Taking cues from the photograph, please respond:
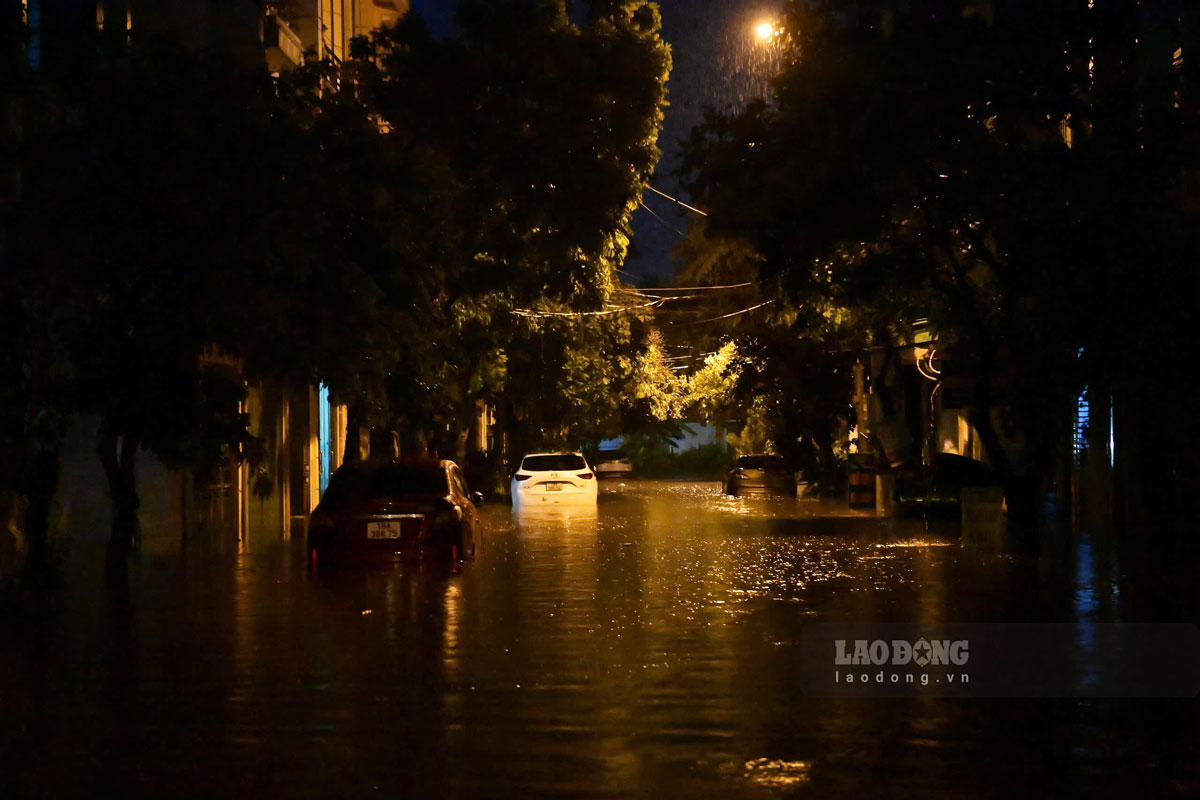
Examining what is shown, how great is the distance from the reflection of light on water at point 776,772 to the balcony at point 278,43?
22521 mm

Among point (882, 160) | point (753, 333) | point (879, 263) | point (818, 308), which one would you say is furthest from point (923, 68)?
point (753, 333)

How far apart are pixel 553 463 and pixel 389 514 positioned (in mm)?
19776

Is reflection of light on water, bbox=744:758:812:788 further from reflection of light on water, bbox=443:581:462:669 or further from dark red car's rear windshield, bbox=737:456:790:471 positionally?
dark red car's rear windshield, bbox=737:456:790:471

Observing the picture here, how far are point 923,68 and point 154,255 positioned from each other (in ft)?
38.9

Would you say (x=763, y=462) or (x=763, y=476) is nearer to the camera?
(x=763, y=476)

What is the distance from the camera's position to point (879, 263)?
86.5ft

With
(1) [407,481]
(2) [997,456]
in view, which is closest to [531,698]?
(1) [407,481]

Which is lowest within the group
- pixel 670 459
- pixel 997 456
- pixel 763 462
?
pixel 670 459

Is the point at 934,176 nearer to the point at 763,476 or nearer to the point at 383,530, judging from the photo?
the point at 383,530

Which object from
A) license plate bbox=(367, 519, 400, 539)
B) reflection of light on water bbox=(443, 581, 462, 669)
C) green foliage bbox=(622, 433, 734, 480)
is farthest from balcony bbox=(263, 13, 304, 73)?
green foliage bbox=(622, 433, 734, 480)

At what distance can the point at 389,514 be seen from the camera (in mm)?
19938

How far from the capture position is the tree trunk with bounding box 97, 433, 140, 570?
20.0 m

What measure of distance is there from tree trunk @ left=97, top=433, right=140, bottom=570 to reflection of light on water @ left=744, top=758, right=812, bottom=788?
→ 13413 mm

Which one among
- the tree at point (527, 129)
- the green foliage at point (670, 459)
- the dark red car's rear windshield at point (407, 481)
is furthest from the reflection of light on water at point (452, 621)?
the green foliage at point (670, 459)
